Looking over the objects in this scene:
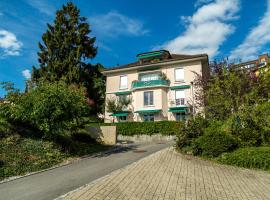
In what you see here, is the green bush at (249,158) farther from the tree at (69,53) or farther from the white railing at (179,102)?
the tree at (69,53)

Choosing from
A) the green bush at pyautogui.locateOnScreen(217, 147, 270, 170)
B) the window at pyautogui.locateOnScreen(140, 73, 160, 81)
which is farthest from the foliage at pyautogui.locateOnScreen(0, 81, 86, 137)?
the window at pyautogui.locateOnScreen(140, 73, 160, 81)

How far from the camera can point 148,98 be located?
32844mm

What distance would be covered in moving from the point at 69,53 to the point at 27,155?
985 inches

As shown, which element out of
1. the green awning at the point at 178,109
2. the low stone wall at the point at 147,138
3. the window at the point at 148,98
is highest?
the window at the point at 148,98

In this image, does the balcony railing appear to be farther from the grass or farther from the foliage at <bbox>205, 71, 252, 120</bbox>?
the grass

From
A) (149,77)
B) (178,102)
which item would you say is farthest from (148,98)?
(178,102)

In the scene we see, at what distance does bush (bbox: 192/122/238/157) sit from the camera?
1230 cm

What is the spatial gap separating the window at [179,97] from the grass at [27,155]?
19308 millimetres

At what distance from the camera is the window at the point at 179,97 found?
30.9 metres

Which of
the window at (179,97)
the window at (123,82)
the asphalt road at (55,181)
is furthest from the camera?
the window at (123,82)

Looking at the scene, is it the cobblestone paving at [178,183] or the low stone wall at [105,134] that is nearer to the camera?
the cobblestone paving at [178,183]

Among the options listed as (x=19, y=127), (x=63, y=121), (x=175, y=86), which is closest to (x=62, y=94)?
(x=63, y=121)

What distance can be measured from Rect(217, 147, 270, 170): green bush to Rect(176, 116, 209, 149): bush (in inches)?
101

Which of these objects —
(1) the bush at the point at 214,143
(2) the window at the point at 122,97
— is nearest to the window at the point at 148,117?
(2) the window at the point at 122,97
